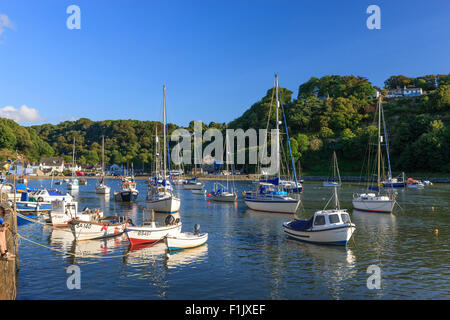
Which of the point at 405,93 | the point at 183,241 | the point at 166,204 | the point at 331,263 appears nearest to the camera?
the point at 331,263

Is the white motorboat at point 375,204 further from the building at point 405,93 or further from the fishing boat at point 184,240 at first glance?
the building at point 405,93

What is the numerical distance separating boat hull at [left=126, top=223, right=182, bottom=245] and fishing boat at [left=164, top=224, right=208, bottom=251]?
3.28 ft

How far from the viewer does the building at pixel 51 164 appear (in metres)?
184

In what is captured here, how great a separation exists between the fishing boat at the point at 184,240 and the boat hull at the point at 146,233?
1001 millimetres

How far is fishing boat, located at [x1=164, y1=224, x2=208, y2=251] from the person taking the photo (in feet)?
77.5

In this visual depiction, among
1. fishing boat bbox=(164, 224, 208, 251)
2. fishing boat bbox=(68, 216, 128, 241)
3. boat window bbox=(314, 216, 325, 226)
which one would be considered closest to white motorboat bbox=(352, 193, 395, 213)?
boat window bbox=(314, 216, 325, 226)

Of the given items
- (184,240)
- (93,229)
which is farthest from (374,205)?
(93,229)

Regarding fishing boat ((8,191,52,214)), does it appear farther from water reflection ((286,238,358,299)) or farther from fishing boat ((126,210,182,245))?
water reflection ((286,238,358,299))

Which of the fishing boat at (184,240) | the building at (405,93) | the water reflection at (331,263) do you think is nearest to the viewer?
the water reflection at (331,263)

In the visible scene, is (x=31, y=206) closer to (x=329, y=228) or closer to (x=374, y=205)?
(x=329, y=228)

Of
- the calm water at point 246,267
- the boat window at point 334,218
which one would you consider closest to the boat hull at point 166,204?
the calm water at point 246,267

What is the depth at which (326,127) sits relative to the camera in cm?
16488

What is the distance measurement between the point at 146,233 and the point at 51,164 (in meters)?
184

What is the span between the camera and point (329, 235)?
25.4 metres
